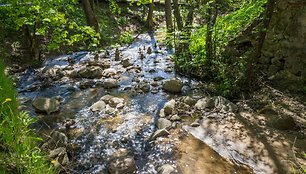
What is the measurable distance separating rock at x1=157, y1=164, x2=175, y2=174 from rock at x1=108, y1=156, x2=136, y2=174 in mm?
366

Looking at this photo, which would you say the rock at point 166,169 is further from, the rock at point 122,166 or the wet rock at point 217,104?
the wet rock at point 217,104

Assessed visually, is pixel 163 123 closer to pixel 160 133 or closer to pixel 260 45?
pixel 160 133

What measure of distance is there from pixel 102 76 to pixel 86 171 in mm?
4412

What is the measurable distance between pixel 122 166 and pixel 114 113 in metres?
1.88

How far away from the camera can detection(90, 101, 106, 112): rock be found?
221 inches

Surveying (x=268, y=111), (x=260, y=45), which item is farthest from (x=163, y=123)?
(x=260, y=45)

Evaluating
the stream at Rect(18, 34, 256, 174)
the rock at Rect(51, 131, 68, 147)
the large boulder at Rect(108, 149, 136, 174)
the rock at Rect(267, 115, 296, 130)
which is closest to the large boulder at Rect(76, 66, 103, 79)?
the stream at Rect(18, 34, 256, 174)

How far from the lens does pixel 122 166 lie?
3.67m

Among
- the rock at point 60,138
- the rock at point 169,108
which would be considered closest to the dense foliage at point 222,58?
the rock at point 169,108

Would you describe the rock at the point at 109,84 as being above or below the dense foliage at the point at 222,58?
below

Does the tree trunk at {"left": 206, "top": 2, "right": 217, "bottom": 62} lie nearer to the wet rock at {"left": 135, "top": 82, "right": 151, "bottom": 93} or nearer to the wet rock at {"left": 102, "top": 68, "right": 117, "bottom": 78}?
the wet rock at {"left": 135, "top": 82, "right": 151, "bottom": 93}

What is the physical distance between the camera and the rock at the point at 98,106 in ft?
18.5

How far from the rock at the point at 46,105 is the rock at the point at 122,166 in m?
2.43

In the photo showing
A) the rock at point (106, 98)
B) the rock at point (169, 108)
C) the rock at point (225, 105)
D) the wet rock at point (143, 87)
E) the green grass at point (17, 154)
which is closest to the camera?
the green grass at point (17, 154)
